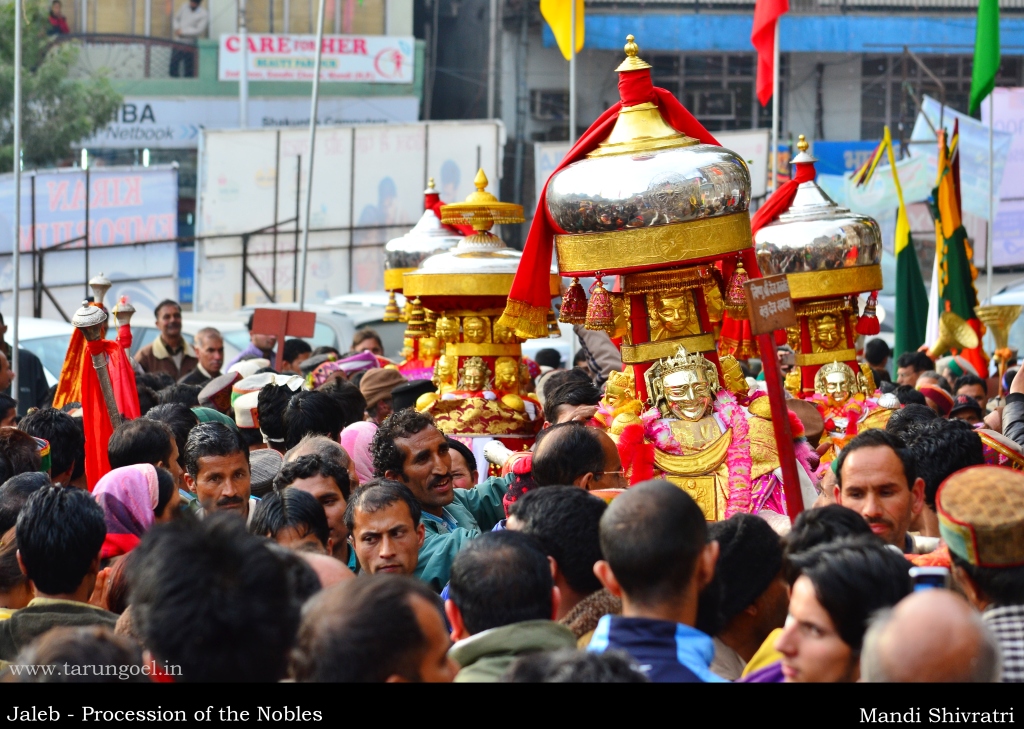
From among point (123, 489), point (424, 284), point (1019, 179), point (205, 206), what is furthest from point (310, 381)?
point (1019, 179)

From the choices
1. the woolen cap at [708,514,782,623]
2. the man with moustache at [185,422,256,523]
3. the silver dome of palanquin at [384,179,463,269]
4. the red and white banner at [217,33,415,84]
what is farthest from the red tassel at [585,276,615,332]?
the red and white banner at [217,33,415,84]

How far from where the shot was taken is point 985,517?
259cm

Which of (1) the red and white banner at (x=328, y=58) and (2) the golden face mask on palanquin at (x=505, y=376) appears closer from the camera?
(2) the golden face mask on palanquin at (x=505, y=376)

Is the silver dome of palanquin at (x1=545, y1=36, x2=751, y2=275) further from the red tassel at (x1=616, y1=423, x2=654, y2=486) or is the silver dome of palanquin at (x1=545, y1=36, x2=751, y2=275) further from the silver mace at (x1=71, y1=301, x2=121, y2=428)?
the silver mace at (x1=71, y1=301, x2=121, y2=428)

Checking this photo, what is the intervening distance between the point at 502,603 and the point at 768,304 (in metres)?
1.29

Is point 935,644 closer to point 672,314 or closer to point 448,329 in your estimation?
point 672,314

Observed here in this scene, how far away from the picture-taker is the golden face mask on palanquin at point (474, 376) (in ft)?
22.0

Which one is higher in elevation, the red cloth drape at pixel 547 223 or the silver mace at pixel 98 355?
the red cloth drape at pixel 547 223

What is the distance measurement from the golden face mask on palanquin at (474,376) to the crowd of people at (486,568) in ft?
4.89

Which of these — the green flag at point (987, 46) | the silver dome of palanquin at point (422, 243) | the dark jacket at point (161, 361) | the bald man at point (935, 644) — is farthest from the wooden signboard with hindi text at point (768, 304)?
the green flag at point (987, 46)

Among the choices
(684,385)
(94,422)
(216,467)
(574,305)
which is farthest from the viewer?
(94,422)

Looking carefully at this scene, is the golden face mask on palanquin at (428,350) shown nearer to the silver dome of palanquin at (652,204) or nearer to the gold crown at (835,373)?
the gold crown at (835,373)

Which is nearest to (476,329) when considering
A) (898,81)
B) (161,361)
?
(161,361)
